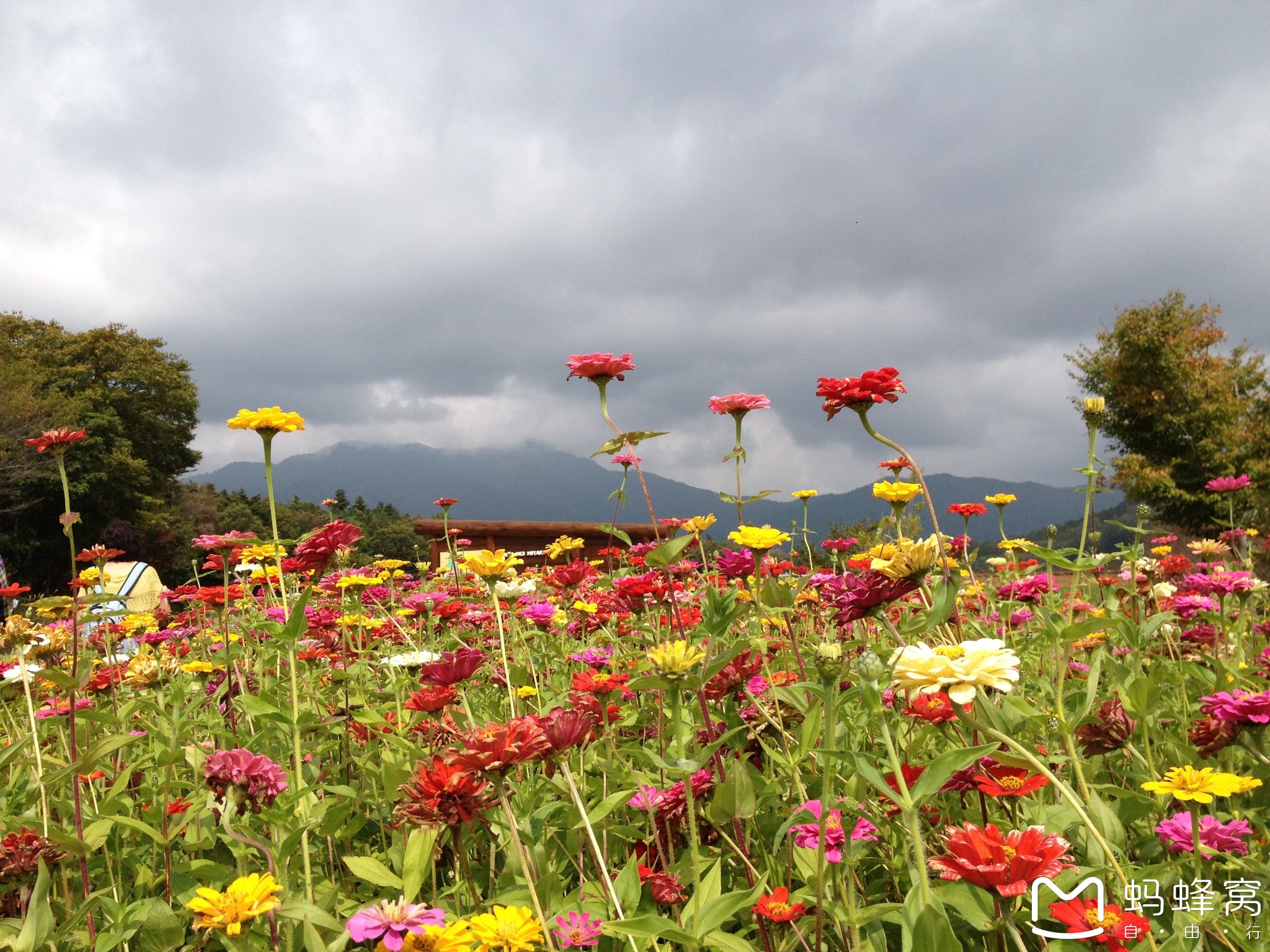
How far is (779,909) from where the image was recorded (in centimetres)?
130

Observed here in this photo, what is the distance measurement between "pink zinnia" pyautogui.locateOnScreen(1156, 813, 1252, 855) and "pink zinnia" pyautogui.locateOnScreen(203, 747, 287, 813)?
1.74 meters

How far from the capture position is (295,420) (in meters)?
1.88

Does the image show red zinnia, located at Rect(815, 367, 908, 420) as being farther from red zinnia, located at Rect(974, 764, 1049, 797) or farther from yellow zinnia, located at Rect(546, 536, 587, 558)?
yellow zinnia, located at Rect(546, 536, 587, 558)

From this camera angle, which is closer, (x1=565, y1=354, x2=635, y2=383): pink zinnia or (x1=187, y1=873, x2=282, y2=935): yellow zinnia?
(x1=187, y1=873, x2=282, y2=935): yellow zinnia

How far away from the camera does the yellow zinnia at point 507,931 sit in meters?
0.98

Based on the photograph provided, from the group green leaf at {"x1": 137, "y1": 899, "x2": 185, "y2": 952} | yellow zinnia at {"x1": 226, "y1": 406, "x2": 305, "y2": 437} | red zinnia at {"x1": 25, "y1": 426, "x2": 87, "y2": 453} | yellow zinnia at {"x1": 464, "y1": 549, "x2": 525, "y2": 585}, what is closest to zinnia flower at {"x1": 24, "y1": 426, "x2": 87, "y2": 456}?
red zinnia at {"x1": 25, "y1": 426, "x2": 87, "y2": 453}

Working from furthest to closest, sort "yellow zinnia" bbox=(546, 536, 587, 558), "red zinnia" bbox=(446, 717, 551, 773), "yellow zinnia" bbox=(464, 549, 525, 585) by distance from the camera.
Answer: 1. "yellow zinnia" bbox=(546, 536, 587, 558)
2. "yellow zinnia" bbox=(464, 549, 525, 585)
3. "red zinnia" bbox=(446, 717, 551, 773)

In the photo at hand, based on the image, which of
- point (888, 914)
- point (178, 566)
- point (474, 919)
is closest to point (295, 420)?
point (474, 919)

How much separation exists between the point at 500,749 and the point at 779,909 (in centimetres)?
66

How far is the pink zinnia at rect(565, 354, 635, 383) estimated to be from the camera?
2.10 m

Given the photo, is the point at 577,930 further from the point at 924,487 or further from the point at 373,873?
the point at 924,487

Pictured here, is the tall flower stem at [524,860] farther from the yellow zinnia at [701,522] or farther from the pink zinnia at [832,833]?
the yellow zinnia at [701,522]

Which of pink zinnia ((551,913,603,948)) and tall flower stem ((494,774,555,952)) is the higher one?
tall flower stem ((494,774,555,952))

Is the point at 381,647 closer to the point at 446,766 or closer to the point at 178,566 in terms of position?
the point at 446,766
